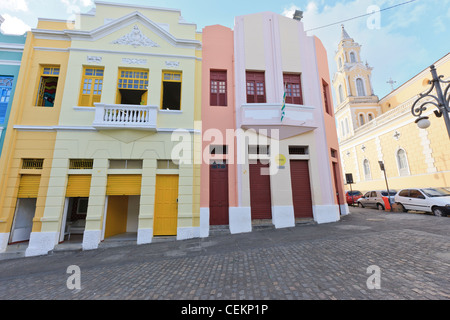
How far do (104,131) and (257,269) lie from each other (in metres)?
8.65

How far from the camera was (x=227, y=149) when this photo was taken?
9812 mm

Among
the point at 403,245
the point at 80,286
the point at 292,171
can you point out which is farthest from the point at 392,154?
the point at 80,286

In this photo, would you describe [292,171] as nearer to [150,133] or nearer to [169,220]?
[169,220]

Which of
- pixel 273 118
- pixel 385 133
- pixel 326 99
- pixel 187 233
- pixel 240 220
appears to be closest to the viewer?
pixel 187 233

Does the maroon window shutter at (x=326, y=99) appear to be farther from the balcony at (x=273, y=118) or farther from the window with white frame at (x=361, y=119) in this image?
the window with white frame at (x=361, y=119)

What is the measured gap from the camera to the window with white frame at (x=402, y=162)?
65.6 feet

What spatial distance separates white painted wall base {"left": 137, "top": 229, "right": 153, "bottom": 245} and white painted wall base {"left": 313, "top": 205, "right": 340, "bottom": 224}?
26.7 ft

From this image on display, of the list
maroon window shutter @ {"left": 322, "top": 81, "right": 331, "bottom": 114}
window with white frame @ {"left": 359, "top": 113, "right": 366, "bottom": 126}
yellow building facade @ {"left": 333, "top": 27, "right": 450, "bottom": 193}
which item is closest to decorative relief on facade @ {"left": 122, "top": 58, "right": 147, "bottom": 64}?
maroon window shutter @ {"left": 322, "top": 81, "right": 331, "bottom": 114}

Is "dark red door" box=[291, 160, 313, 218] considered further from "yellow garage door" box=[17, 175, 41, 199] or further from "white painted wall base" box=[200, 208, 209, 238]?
"yellow garage door" box=[17, 175, 41, 199]

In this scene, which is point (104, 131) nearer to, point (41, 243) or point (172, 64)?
point (172, 64)

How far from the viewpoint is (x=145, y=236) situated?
8148 millimetres

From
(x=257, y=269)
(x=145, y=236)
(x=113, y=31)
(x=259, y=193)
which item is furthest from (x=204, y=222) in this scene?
(x=113, y=31)

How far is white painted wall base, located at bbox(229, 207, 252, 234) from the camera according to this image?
8984 millimetres

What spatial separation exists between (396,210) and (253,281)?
14.9 metres
